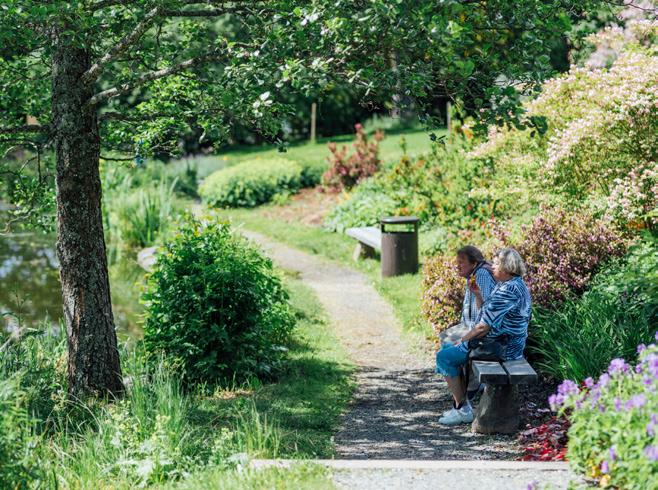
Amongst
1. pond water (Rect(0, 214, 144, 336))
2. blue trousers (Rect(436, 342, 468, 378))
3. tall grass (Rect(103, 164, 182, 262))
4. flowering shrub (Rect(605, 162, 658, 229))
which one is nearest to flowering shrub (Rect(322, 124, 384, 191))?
tall grass (Rect(103, 164, 182, 262))

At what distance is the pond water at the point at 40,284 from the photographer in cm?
1112

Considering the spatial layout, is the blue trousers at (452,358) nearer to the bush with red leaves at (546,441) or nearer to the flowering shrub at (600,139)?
the bush with red leaves at (546,441)

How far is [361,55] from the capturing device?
533 centimetres

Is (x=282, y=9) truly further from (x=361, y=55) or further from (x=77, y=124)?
(x=77, y=124)

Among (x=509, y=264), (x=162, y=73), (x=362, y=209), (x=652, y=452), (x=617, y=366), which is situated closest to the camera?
(x=652, y=452)

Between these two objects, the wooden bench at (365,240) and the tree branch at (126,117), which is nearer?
the tree branch at (126,117)

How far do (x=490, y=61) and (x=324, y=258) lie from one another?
8.66 meters

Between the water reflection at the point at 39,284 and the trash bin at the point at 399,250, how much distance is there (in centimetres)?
358

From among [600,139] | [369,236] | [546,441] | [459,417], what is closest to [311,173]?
[369,236]

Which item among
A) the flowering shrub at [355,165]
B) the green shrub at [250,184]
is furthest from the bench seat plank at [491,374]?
the green shrub at [250,184]

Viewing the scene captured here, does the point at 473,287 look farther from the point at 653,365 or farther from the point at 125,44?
the point at 125,44

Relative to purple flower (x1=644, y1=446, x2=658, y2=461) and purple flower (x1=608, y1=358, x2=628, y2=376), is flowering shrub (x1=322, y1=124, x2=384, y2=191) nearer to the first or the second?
purple flower (x1=608, y1=358, x2=628, y2=376)

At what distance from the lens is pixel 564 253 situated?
301 inches

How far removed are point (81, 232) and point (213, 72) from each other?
1604 mm
